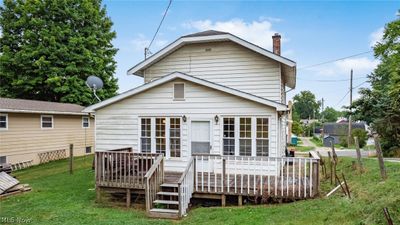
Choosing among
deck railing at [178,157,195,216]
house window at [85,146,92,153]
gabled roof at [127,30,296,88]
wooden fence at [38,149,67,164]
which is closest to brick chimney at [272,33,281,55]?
gabled roof at [127,30,296,88]

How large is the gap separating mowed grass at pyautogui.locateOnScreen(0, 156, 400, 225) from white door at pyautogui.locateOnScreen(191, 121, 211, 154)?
7.91 feet

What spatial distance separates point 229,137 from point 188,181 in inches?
98.3

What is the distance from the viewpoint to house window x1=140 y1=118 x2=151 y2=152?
398 inches

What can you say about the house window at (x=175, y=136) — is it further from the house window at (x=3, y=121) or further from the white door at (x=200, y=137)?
the house window at (x=3, y=121)

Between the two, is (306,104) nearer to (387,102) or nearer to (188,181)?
(387,102)

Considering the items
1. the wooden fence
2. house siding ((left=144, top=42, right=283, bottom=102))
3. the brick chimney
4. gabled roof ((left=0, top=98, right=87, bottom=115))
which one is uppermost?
the brick chimney

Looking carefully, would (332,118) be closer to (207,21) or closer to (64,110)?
(207,21)

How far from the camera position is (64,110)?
700 inches

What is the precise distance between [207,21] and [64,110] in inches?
441

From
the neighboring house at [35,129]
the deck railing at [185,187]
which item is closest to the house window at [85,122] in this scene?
the neighboring house at [35,129]

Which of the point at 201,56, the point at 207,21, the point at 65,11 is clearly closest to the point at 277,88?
the point at 201,56

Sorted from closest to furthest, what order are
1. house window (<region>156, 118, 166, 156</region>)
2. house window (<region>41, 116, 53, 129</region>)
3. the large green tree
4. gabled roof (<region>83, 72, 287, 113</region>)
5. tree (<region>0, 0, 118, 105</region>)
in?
gabled roof (<region>83, 72, 287, 113</region>) → house window (<region>156, 118, 166, 156</region>) → the large green tree → house window (<region>41, 116, 53, 129</region>) → tree (<region>0, 0, 118, 105</region>)

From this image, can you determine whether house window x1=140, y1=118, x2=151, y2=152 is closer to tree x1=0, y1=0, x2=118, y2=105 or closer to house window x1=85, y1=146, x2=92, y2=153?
house window x1=85, y1=146, x2=92, y2=153

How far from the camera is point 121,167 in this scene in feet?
27.2
